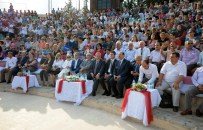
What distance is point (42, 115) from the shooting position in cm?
702

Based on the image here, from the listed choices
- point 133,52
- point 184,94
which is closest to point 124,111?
point 184,94

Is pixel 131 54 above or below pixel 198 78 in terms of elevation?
above

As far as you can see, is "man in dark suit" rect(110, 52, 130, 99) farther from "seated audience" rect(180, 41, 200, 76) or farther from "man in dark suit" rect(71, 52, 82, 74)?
"man in dark suit" rect(71, 52, 82, 74)

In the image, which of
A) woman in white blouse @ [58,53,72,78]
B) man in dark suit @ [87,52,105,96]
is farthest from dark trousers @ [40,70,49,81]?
man in dark suit @ [87,52,105,96]

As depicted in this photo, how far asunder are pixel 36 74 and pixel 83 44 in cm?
256

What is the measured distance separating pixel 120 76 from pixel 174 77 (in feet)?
5.59

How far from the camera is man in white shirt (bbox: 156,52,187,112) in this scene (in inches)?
242

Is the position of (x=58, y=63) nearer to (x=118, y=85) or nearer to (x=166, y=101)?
(x=118, y=85)

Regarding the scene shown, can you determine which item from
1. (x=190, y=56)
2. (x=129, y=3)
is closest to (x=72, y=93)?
(x=190, y=56)

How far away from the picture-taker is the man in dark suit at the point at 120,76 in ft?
25.1

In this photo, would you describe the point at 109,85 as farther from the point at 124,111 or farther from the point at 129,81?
the point at 124,111

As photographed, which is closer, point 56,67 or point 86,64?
point 86,64

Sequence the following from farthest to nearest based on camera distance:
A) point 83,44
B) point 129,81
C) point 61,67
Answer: point 83,44 < point 61,67 < point 129,81

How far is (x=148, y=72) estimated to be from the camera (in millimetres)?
6996
